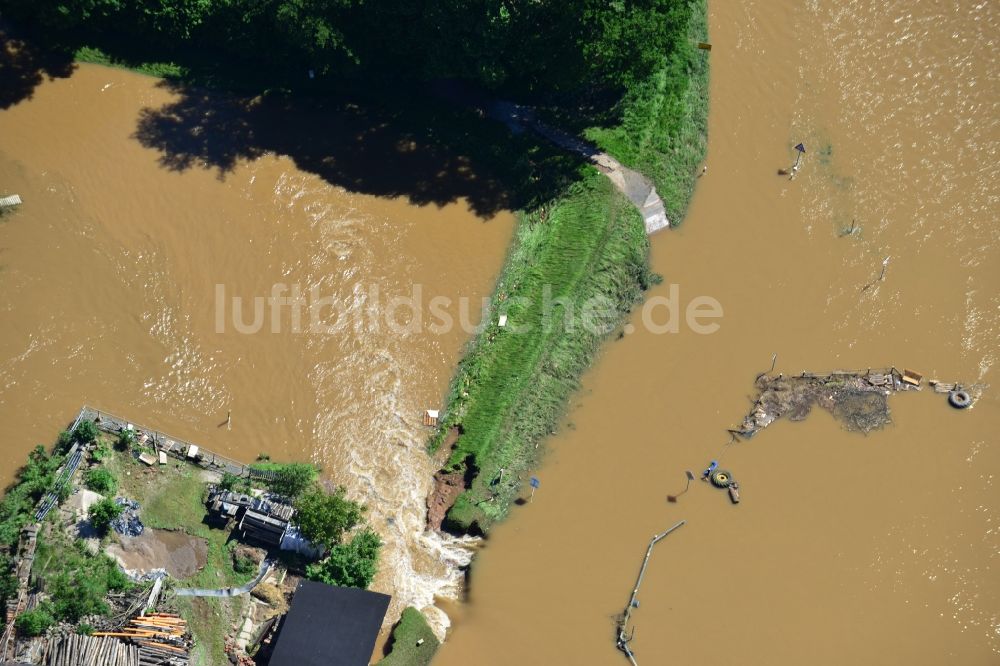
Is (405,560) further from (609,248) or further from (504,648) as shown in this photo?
(609,248)

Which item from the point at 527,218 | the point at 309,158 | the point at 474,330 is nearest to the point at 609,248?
the point at 527,218

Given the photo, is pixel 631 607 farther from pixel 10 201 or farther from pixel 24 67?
pixel 24 67

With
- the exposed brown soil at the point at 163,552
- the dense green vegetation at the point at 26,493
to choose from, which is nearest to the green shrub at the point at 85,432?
the dense green vegetation at the point at 26,493

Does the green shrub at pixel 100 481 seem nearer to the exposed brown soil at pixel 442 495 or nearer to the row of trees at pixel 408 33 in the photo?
the exposed brown soil at pixel 442 495

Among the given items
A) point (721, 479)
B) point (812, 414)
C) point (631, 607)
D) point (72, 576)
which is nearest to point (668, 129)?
point (812, 414)

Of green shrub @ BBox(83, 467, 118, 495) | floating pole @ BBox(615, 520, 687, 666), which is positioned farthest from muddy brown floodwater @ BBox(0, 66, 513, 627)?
floating pole @ BBox(615, 520, 687, 666)

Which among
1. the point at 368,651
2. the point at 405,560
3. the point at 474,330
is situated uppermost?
the point at 474,330

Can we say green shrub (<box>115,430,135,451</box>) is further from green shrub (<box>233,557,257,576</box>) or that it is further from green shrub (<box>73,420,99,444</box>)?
green shrub (<box>233,557,257,576</box>)
